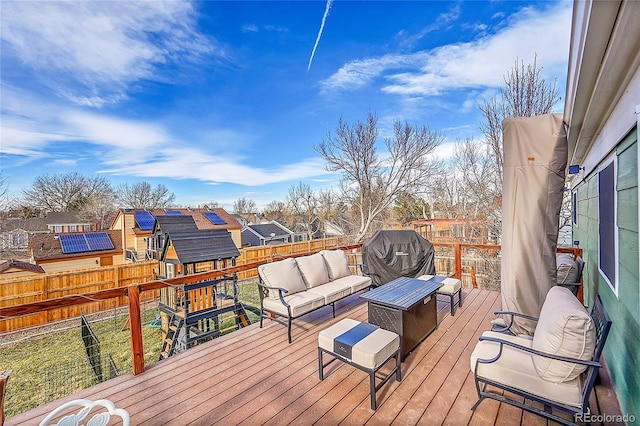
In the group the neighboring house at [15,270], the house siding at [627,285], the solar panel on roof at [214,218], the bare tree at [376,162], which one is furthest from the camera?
the solar panel on roof at [214,218]

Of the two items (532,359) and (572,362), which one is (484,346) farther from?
(572,362)

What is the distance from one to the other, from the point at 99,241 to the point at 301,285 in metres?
17.7

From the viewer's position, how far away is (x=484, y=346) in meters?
2.31

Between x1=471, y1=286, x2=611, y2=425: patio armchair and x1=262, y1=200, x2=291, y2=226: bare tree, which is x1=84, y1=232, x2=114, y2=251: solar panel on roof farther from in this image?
x1=471, y1=286, x2=611, y2=425: patio armchair

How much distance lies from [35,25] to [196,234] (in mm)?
6777

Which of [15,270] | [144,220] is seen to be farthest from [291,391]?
[144,220]

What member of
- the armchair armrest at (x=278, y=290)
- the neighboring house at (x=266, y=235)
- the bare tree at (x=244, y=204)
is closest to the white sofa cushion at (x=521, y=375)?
the armchair armrest at (x=278, y=290)

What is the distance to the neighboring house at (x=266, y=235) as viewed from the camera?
2211 centimetres

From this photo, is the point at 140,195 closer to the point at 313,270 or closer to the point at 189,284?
the point at 189,284

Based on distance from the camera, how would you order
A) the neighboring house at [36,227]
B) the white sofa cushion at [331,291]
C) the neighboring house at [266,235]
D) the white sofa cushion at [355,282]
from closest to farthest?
the white sofa cushion at [331,291]
the white sofa cushion at [355,282]
the neighboring house at [36,227]
the neighboring house at [266,235]

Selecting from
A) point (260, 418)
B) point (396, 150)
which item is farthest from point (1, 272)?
point (396, 150)

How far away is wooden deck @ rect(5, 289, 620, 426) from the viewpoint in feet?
7.02

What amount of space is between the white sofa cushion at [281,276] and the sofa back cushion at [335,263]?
758 mm

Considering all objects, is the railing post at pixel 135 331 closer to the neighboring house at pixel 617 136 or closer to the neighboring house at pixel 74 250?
the neighboring house at pixel 617 136
